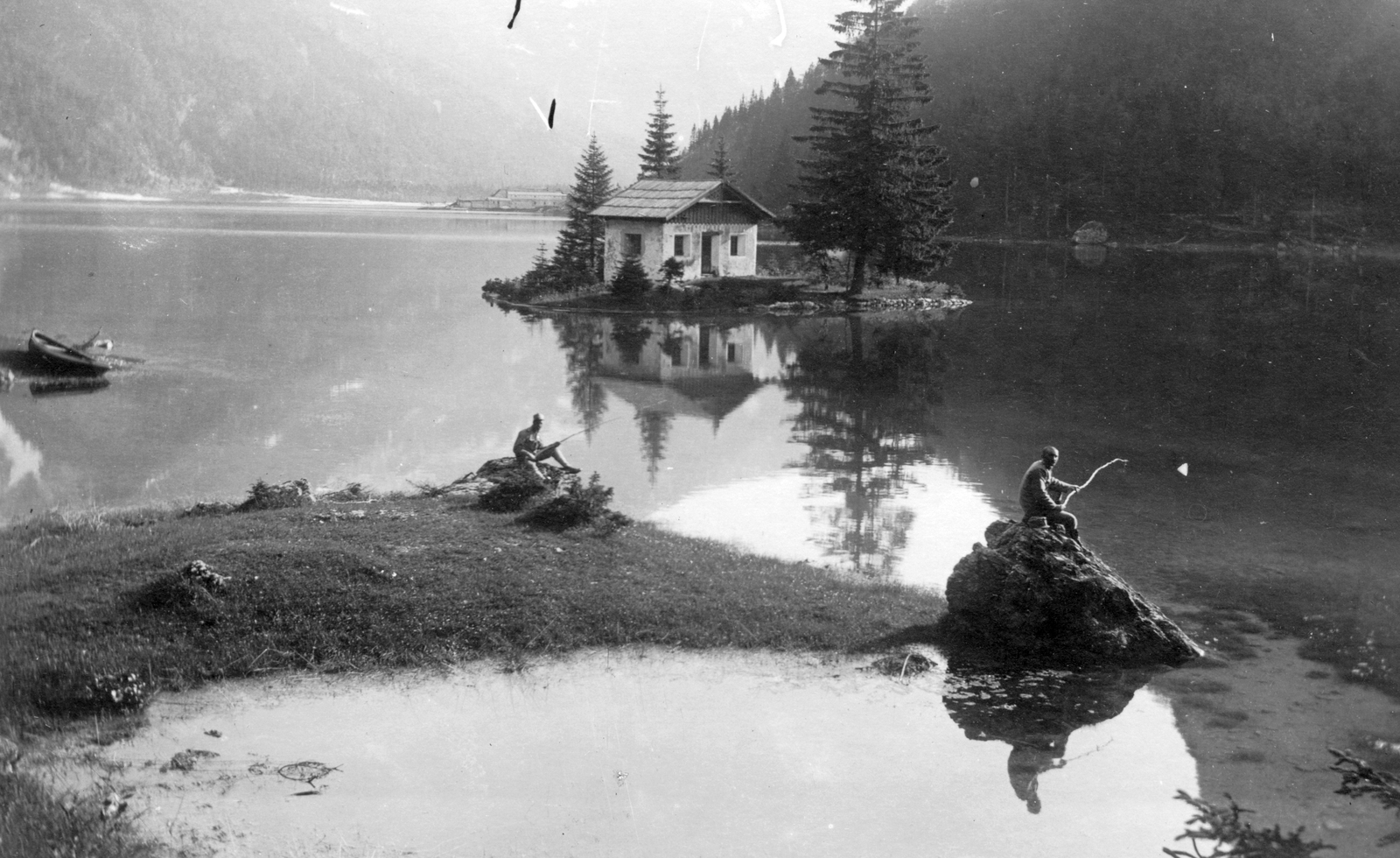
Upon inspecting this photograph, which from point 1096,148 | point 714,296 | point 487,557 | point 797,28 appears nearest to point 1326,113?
point 1096,148

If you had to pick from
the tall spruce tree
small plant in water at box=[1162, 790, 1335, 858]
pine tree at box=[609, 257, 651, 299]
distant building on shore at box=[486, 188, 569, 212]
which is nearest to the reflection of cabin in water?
pine tree at box=[609, 257, 651, 299]

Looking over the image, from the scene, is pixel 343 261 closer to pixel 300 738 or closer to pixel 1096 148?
pixel 300 738

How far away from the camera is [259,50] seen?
367 ft

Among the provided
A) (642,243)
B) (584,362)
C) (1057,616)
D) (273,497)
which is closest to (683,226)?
(642,243)

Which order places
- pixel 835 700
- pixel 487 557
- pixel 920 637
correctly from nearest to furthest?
pixel 835 700 → pixel 920 637 → pixel 487 557

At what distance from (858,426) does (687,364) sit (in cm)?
1096

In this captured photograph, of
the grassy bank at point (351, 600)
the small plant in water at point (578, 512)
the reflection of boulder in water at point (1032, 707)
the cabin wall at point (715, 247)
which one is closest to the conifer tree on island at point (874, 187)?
the cabin wall at point (715, 247)

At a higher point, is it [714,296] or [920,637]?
[714,296]

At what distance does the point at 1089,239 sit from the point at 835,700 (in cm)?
12001

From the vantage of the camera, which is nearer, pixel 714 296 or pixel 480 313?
pixel 480 313

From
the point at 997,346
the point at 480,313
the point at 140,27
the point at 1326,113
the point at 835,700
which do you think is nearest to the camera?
the point at 835,700

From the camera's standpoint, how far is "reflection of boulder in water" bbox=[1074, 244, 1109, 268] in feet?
320

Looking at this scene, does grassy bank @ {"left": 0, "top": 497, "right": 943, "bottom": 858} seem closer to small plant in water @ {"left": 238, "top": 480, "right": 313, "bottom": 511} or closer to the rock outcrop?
small plant in water @ {"left": 238, "top": 480, "right": 313, "bottom": 511}

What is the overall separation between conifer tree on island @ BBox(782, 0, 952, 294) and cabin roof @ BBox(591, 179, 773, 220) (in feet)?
11.3
